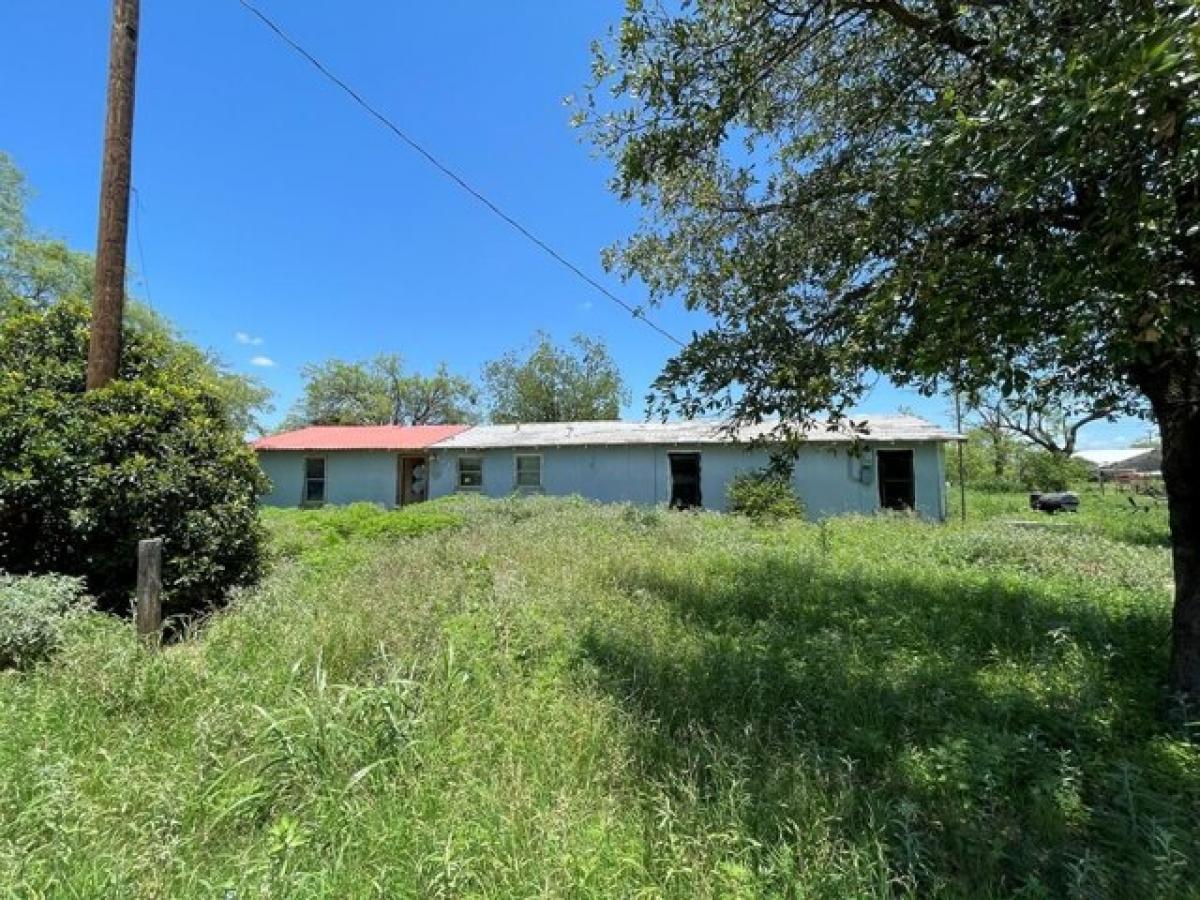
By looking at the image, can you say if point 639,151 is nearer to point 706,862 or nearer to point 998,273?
point 998,273

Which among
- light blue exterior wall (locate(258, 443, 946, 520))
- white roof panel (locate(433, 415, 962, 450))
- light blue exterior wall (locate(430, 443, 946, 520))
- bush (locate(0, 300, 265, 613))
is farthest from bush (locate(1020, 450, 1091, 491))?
bush (locate(0, 300, 265, 613))

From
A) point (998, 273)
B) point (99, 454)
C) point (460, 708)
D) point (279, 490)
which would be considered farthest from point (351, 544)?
point (279, 490)

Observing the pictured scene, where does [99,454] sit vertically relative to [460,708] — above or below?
above

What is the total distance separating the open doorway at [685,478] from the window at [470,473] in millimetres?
6168

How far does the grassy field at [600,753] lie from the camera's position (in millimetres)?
2521

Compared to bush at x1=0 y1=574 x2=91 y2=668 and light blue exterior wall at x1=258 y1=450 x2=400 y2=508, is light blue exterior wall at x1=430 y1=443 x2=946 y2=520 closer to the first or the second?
light blue exterior wall at x1=258 y1=450 x2=400 y2=508

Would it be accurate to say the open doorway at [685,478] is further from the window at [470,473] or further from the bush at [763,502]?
the window at [470,473]

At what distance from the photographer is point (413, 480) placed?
74.1 ft

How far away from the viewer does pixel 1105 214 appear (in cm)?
234

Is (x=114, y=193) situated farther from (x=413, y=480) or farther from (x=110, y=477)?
(x=413, y=480)

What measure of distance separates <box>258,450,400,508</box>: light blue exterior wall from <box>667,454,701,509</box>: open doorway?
9.45 metres

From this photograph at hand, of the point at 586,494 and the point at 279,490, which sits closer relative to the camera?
the point at 586,494

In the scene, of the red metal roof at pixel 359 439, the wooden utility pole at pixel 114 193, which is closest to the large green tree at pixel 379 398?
the red metal roof at pixel 359 439

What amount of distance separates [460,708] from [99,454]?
5.13 m
